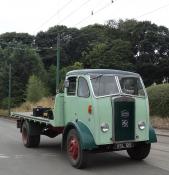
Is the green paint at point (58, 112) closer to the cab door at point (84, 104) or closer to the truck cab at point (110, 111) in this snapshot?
the truck cab at point (110, 111)

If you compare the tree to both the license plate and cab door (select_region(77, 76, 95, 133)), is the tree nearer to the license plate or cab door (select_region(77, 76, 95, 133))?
cab door (select_region(77, 76, 95, 133))

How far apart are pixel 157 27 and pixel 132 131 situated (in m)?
67.3

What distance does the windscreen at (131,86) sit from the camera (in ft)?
38.4

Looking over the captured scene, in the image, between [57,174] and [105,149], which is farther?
[105,149]

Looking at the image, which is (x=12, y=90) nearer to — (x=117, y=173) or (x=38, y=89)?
(x=38, y=89)

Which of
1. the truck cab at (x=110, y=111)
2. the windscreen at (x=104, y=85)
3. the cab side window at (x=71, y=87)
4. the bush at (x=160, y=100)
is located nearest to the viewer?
the truck cab at (x=110, y=111)

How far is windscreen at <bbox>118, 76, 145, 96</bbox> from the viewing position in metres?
11.7

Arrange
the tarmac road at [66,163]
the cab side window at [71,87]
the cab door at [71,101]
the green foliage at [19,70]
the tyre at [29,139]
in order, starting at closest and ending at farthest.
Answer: the tarmac road at [66,163] → the cab door at [71,101] → the cab side window at [71,87] → the tyre at [29,139] → the green foliage at [19,70]

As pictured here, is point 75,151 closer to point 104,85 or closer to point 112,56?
point 104,85

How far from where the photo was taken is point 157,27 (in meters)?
76.9

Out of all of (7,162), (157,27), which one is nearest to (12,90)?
(157,27)

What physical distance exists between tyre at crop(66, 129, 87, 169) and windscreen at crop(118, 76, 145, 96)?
166cm

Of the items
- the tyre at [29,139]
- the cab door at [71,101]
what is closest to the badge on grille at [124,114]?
the cab door at [71,101]

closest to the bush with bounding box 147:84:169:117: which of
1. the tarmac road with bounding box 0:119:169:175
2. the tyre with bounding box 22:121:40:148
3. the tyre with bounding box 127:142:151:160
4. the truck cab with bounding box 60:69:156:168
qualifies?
the tarmac road with bounding box 0:119:169:175
